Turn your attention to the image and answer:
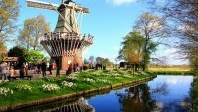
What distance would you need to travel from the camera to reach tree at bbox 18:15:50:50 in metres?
67.8

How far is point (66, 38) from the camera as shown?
2077 inches

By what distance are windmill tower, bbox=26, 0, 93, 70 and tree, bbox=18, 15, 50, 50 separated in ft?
33.4

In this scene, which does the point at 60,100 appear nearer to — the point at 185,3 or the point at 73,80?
the point at 73,80

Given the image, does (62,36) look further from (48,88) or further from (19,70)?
(48,88)

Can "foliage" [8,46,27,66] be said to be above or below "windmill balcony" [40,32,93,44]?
below

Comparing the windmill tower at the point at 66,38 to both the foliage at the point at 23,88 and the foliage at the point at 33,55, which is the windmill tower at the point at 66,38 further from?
the foliage at the point at 23,88

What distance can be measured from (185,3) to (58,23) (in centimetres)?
5161

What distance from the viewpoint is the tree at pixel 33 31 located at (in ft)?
222

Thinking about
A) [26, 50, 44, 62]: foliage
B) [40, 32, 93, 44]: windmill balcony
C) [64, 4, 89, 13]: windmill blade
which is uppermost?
[64, 4, 89, 13]: windmill blade

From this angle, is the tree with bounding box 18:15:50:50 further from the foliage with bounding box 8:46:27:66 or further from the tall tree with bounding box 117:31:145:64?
the tall tree with bounding box 117:31:145:64

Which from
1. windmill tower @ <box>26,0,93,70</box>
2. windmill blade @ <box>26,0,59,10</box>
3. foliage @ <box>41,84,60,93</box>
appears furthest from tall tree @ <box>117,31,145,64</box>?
foliage @ <box>41,84,60,93</box>

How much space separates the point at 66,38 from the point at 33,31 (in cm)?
1855

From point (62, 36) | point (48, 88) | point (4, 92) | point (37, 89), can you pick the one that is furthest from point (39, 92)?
point (62, 36)

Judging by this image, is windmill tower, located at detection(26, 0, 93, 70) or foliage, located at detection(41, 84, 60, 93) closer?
foliage, located at detection(41, 84, 60, 93)
